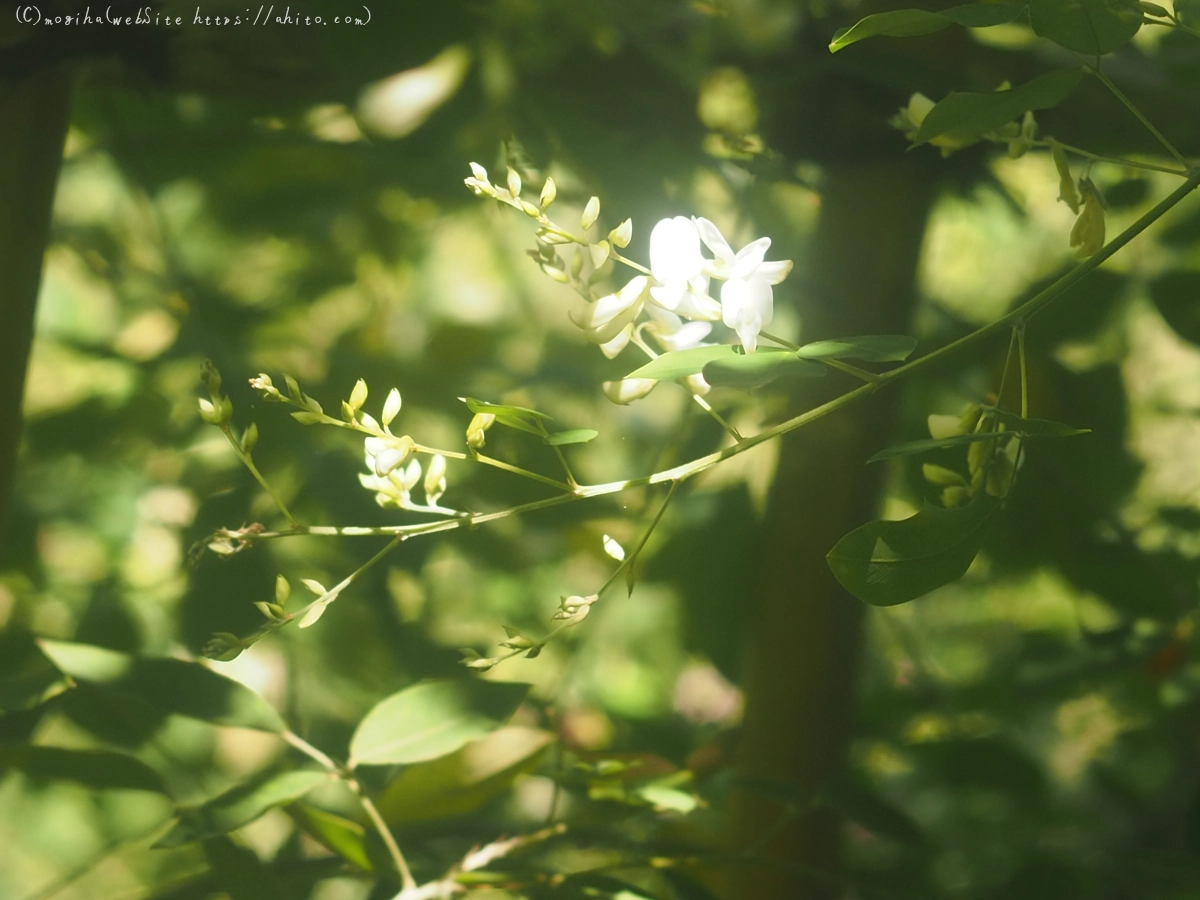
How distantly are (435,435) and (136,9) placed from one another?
281 mm

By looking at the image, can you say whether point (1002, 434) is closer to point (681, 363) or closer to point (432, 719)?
point (681, 363)

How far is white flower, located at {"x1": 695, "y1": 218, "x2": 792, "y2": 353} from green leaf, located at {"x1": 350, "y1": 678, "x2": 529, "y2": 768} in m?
0.16

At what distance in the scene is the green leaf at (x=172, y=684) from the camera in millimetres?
342

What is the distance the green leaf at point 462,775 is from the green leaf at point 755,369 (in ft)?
0.69

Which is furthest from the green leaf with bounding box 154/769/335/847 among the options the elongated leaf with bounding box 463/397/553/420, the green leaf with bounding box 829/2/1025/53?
the green leaf with bounding box 829/2/1025/53

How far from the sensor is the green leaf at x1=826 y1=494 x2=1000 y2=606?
0.79 feet

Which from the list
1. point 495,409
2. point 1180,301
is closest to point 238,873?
point 495,409

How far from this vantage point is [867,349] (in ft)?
0.82

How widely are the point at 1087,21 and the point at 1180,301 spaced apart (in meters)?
0.33

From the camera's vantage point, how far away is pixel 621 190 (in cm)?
53

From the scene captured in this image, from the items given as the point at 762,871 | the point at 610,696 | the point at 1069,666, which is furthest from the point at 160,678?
the point at 1069,666

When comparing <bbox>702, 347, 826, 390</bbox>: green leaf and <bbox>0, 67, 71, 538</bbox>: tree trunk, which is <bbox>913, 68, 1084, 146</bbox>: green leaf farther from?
<bbox>0, 67, 71, 538</bbox>: tree trunk

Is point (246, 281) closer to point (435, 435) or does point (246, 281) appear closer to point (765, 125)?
point (435, 435)

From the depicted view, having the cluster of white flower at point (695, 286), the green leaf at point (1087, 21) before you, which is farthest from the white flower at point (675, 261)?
the green leaf at point (1087, 21)
